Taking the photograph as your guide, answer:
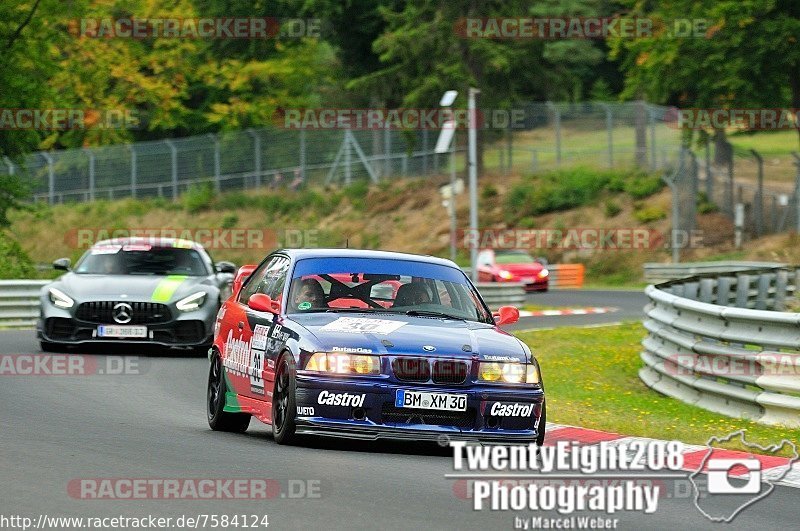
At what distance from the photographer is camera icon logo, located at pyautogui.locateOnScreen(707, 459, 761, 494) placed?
9344 millimetres

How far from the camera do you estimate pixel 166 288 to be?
19.7 meters

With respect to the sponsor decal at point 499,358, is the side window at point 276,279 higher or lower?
higher

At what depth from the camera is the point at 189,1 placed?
2677 inches

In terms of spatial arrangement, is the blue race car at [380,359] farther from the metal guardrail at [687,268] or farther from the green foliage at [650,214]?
the green foliage at [650,214]

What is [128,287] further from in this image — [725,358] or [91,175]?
[91,175]

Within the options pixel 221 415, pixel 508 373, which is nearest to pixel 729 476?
pixel 508 373

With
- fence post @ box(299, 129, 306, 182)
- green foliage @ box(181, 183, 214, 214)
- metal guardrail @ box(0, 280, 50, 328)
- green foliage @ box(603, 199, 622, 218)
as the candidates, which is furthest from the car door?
green foliage @ box(181, 183, 214, 214)

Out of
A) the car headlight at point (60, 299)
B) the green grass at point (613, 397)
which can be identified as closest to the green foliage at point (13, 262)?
the green grass at point (613, 397)

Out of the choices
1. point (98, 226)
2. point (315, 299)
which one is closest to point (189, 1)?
point (98, 226)

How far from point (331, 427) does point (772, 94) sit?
4183 cm

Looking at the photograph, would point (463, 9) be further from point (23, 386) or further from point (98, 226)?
point (23, 386)

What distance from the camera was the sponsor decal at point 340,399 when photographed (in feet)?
34.3

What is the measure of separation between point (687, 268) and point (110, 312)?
30.1m

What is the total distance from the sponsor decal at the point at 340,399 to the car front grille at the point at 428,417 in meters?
0.16
